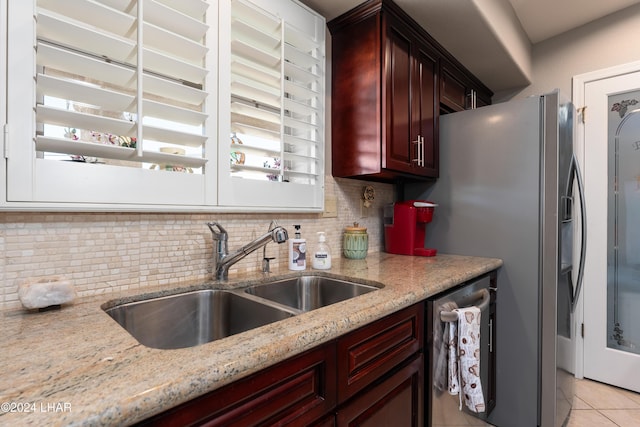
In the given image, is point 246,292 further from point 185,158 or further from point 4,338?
point 4,338

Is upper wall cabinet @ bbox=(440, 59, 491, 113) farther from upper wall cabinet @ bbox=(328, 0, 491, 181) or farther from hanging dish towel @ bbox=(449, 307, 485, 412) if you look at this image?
hanging dish towel @ bbox=(449, 307, 485, 412)

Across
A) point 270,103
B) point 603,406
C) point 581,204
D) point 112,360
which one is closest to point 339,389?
point 112,360

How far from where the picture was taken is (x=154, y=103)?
3.38 ft

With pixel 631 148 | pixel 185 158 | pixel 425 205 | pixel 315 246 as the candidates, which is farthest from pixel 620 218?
pixel 185 158

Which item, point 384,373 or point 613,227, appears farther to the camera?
point 613,227

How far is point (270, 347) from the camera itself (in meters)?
0.63

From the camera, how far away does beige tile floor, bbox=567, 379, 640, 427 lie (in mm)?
1801

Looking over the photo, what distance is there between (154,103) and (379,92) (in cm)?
101

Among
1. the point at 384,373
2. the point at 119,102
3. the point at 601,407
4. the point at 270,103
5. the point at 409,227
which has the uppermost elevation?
the point at 270,103

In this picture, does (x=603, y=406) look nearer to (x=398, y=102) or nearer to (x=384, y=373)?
(x=384, y=373)

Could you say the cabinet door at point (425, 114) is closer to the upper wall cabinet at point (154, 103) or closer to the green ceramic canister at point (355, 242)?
the green ceramic canister at point (355, 242)

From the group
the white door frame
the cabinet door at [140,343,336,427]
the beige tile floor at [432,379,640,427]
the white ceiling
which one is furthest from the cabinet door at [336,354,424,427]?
the white door frame

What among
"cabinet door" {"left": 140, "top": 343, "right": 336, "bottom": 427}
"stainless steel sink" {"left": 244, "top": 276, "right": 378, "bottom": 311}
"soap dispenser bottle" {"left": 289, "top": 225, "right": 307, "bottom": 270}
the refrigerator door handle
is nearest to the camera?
"cabinet door" {"left": 140, "top": 343, "right": 336, "bottom": 427}

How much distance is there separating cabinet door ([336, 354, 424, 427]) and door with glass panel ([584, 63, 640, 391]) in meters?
1.92
